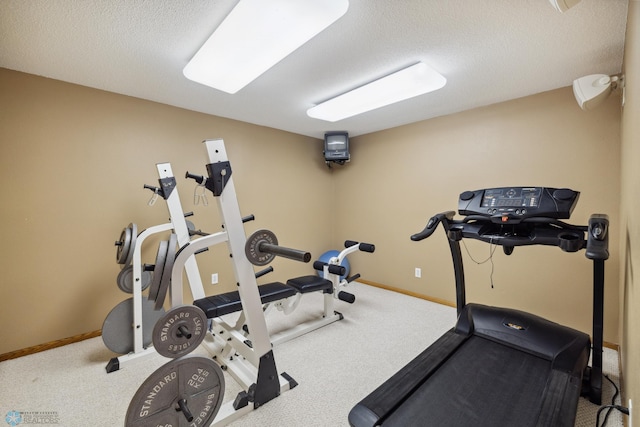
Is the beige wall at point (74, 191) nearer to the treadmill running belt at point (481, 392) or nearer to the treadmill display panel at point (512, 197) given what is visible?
the treadmill running belt at point (481, 392)

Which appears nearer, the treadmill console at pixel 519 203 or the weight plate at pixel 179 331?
the weight plate at pixel 179 331

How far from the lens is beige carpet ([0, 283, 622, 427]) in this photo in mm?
1571

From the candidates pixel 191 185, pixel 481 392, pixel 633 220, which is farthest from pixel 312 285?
pixel 633 220

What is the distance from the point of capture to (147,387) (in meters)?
1.17

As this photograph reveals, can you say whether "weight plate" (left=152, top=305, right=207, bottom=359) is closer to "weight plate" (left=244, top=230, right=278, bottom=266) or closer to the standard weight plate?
"weight plate" (left=244, top=230, right=278, bottom=266)

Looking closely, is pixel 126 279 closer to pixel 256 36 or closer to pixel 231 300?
pixel 231 300

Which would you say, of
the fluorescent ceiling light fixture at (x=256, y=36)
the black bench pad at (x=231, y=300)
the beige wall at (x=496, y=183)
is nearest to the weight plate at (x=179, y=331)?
the black bench pad at (x=231, y=300)

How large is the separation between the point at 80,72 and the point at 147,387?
7.76 ft

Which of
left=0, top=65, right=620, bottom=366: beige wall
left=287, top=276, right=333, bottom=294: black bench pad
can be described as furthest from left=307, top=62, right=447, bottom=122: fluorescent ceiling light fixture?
left=287, top=276, right=333, bottom=294: black bench pad

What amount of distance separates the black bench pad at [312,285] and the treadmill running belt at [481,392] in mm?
1239

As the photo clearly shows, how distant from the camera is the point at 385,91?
90.6 inches

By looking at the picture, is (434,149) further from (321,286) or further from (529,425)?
(529,425)

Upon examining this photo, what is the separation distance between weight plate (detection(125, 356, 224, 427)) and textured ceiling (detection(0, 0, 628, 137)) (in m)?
1.82

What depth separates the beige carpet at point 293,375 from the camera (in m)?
1.57
